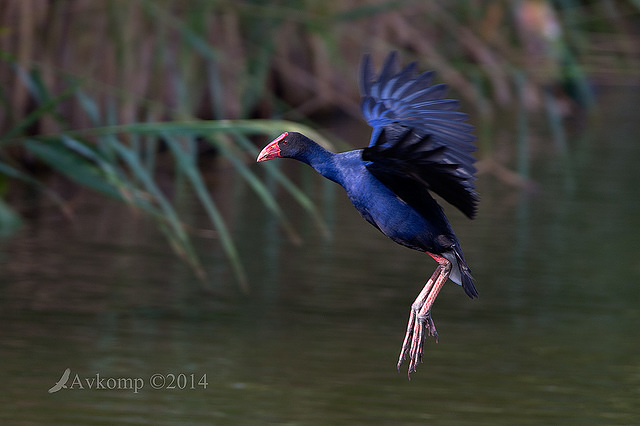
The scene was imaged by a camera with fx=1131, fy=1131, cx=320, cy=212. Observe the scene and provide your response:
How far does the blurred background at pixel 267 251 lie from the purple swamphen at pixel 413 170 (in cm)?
156

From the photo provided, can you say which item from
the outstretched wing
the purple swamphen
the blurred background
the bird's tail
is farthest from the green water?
the outstretched wing

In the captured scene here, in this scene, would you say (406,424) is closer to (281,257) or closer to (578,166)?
(281,257)

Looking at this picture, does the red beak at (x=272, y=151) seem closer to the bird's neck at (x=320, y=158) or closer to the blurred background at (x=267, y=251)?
the bird's neck at (x=320, y=158)

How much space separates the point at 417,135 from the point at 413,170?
0.49m

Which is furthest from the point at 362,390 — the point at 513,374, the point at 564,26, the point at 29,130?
the point at 564,26

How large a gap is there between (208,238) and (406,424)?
451cm

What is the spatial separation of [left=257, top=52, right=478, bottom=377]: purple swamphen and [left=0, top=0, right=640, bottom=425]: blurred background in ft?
5.12

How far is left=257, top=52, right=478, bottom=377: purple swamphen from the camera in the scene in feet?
12.4

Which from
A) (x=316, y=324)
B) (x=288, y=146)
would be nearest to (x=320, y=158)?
(x=288, y=146)

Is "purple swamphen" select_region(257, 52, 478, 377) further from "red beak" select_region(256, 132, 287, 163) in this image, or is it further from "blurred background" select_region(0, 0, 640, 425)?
"blurred background" select_region(0, 0, 640, 425)

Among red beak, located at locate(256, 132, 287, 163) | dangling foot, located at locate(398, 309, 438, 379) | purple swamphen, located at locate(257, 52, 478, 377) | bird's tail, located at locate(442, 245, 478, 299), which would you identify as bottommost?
dangling foot, located at locate(398, 309, 438, 379)

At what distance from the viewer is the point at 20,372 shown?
591 cm

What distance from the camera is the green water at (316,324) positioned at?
5672 mm

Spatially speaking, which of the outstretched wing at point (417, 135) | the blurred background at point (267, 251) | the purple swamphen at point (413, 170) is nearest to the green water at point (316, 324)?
the blurred background at point (267, 251)
